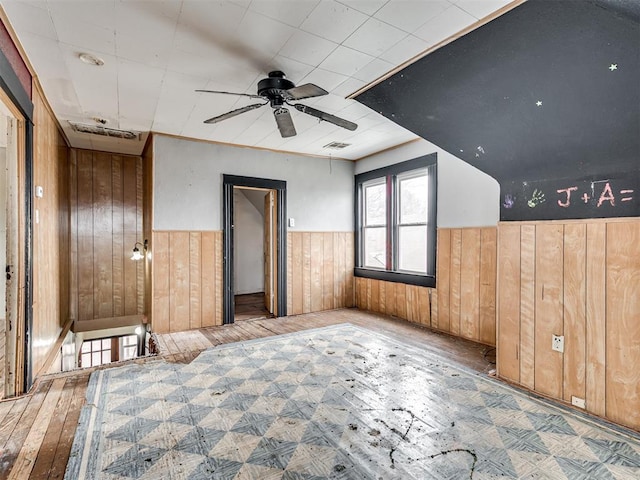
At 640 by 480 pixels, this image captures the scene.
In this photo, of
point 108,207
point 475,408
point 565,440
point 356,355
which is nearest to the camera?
point 565,440

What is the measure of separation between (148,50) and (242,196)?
5118mm

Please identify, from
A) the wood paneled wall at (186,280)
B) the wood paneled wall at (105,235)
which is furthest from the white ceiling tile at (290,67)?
the wood paneled wall at (105,235)

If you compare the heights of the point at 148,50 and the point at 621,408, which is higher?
the point at 148,50

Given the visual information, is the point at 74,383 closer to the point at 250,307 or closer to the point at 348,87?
the point at 250,307

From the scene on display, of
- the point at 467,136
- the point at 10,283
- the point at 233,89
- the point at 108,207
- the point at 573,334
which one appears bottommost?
the point at 573,334

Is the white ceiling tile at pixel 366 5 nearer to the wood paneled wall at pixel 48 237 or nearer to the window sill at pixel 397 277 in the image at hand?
the wood paneled wall at pixel 48 237

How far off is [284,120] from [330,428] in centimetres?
249

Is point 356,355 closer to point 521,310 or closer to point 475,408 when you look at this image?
point 475,408

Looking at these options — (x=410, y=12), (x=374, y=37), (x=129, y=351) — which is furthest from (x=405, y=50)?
(x=129, y=351)

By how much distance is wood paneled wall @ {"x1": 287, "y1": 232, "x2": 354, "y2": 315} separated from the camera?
571 cm

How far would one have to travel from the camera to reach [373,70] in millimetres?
2953

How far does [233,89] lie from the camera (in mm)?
3270

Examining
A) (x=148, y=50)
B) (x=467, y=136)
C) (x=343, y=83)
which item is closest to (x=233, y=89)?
(x=148, y=50)

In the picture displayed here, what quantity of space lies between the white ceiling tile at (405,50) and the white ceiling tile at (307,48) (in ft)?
1.52
